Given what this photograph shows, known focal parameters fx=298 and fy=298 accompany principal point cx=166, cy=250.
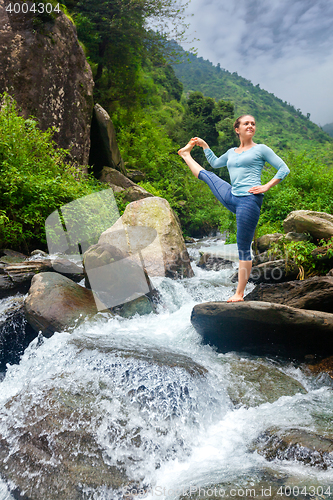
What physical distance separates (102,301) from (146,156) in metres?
14.1

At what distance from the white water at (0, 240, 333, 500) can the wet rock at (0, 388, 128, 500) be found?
0.02 metres

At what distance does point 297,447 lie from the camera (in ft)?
7.00

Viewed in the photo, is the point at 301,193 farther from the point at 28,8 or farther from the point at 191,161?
the point at 28,8

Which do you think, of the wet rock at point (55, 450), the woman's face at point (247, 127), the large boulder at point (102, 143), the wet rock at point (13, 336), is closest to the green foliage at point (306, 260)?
the woman's face at point (247, 127)

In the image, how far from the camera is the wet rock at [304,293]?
377cm

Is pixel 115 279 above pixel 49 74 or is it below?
below

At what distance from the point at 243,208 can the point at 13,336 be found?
11.8ft

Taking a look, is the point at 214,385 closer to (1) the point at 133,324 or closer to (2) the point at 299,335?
(2) the point at 299,335

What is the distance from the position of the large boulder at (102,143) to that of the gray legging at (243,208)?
10184 mm

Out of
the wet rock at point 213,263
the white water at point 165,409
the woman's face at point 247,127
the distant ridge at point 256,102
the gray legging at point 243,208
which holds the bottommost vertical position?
the wet rock at point 213,263

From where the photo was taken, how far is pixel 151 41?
1513cm

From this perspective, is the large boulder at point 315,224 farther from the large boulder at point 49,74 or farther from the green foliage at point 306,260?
the large boulder at point 49,74

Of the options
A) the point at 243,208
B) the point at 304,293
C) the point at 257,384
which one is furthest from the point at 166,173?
the point at 257,384

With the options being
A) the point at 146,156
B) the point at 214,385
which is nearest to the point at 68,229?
the point at 214,385
